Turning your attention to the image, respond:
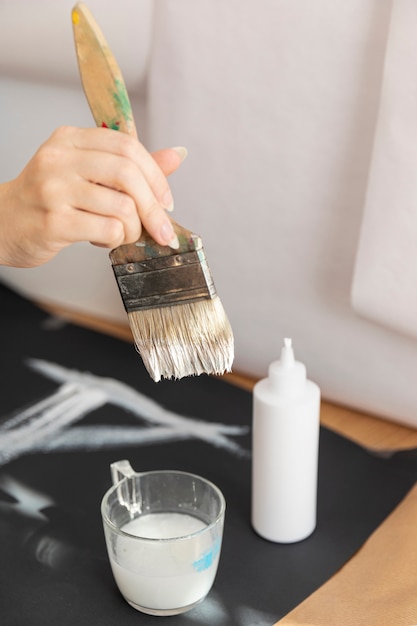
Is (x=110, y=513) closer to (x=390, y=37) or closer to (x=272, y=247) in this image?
(x=272, y=247)

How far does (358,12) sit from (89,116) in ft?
1.34

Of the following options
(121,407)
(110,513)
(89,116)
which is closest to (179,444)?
(121,407)

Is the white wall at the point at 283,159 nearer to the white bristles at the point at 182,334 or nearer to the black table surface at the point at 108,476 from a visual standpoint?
the black table surface at the point at 108,476

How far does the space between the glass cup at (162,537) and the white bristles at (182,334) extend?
0.14 m

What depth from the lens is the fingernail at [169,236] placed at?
58 centimetres

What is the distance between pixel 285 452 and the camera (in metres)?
0.74

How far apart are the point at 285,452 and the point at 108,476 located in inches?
7.8

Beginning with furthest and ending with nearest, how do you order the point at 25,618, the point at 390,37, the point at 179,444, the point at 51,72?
the point at 51,72
the point at 179,444
the point at 390,37
the point at 25,618

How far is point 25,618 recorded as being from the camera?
668mm

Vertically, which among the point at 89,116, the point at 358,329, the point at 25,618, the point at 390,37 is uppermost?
the point at 390,37

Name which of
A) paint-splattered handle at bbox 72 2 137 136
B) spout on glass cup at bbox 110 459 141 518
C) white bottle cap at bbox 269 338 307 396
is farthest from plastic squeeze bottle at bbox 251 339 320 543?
paint-splattered handle at bbox 72 2 137 136

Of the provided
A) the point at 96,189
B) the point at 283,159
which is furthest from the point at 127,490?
the point at 283,159

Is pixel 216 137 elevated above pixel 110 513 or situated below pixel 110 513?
above

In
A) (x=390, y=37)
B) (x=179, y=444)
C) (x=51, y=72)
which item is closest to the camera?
(x=390, y=37)
